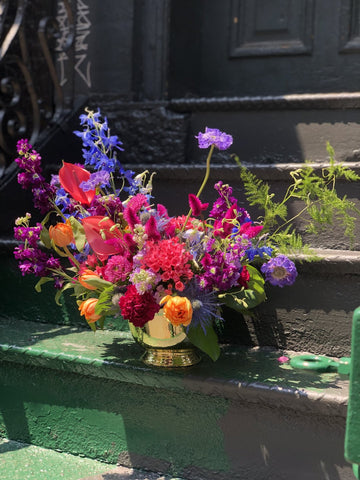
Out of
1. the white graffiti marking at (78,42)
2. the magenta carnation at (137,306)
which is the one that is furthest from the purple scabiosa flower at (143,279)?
the white graffiti marking at (78,42)

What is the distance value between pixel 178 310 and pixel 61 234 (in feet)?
1.40

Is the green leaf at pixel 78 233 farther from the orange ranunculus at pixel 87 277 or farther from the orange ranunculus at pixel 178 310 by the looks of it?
the orange ranunculus at pixel 178 310

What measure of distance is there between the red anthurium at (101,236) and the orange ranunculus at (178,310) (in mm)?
216

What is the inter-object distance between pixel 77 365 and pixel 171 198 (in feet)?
2.29

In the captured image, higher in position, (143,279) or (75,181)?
(75,181)

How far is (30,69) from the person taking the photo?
2.36 metres

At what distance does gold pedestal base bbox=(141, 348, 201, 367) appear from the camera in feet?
5.01

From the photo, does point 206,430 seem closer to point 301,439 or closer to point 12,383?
point 301,439

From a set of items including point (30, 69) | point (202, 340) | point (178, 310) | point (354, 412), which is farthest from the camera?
point (30, 69)

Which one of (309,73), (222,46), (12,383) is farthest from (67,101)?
(12,383)

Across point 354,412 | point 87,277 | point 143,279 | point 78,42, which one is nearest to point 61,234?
point 87,277

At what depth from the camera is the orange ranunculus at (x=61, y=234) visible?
5.22 ft

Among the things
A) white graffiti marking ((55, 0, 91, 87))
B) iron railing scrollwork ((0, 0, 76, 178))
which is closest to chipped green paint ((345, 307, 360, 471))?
iron railing scrollwork ((0, 0, 76, 178))

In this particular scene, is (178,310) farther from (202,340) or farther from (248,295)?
(248,295)
